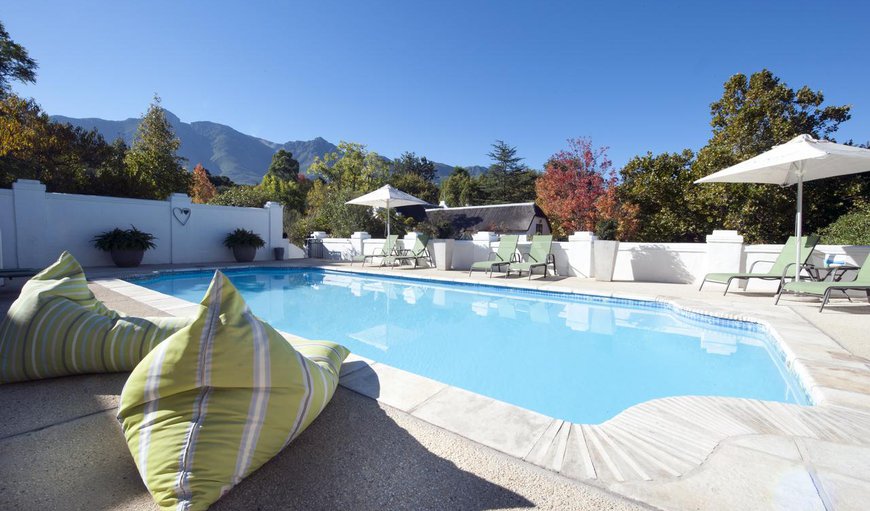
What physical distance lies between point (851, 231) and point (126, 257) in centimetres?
1777

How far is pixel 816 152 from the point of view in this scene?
4.92 meters

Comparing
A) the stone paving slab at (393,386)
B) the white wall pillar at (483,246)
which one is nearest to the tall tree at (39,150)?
the white wall pillar at (483,246)

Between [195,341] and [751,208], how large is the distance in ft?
42.8

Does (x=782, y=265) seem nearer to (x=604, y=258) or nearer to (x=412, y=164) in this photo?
(x=604, y=258)

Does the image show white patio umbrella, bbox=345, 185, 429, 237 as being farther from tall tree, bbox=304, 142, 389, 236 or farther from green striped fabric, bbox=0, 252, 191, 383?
green striped fabric, bbox=0, 252, 191, 383

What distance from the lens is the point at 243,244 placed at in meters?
12.4

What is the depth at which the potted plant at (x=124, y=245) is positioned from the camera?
32.4ft

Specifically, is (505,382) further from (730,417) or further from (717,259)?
(717,259)

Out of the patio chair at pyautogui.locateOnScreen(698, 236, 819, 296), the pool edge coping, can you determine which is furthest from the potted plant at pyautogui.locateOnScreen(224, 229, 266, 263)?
the patio chair at pyautogui.locateOnScreen(698, 236, 819, 296)

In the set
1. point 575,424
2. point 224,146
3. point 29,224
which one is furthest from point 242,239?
point 224,146

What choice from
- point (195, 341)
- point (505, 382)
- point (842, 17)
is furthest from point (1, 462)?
point (842, 17)

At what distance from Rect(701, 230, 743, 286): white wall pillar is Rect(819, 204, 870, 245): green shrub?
274 cm

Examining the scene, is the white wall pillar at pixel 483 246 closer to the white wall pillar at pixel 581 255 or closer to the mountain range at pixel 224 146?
the white wall pillar at pixel 581 255

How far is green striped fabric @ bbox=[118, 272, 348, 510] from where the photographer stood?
1180 millimetres
